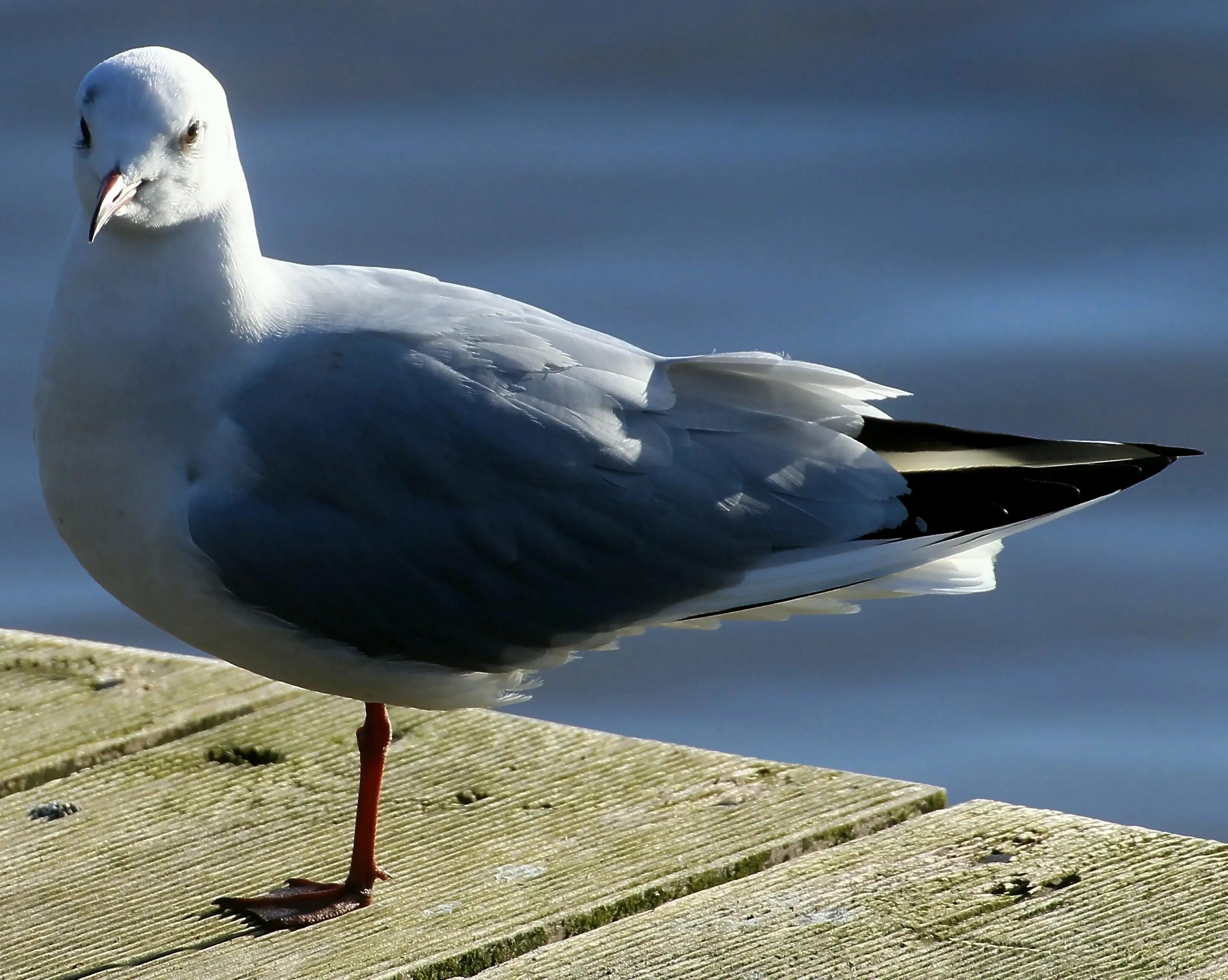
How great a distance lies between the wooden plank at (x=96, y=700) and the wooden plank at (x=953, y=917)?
1086mm

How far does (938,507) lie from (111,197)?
1.50m

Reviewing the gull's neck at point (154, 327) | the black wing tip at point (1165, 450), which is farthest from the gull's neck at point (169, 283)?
the black wing tip at point (1165, 450)

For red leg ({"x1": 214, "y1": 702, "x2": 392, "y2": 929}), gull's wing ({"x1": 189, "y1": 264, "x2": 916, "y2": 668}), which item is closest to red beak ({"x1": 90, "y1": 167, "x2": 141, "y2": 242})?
gull's wing ({"x1": 189, "y1": 264, "x2": 916, "y2": 668})

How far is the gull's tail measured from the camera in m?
3.71

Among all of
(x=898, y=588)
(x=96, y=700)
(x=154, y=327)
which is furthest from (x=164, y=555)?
(x=898, y=588)

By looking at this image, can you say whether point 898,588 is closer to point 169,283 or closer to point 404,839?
point 404,839

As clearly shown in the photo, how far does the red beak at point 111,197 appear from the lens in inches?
124

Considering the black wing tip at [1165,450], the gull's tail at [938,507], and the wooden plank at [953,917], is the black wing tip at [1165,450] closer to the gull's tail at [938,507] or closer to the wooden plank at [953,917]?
the gull's tail at [938,507]

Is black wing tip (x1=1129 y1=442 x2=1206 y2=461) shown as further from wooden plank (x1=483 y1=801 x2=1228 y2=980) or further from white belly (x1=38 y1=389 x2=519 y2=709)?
white belly (x1=38 y1=389 x2=519 y2=709)

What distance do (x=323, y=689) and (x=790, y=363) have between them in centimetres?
100

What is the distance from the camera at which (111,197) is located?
10.6ft

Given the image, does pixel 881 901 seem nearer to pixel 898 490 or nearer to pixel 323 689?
pixel 898 490

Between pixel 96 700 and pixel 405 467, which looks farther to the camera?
pixel 96 700

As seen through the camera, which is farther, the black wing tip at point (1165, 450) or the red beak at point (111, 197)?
the black wing tip at point (1165, 450)
